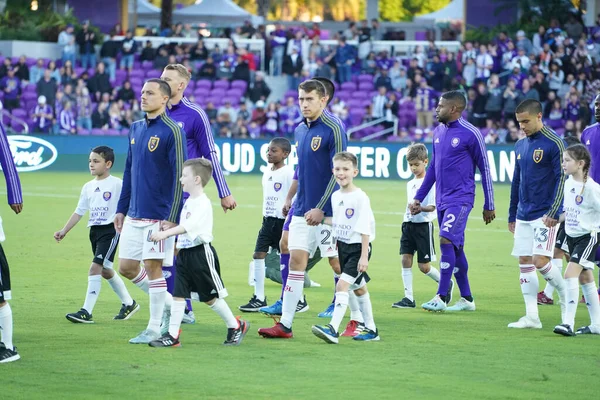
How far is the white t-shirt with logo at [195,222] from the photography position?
820cm

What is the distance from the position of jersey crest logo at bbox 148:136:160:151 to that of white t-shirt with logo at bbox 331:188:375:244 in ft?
5.14

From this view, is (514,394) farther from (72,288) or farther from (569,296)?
(72,288)

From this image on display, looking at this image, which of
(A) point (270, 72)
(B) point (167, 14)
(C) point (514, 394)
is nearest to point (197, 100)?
(A) point (270, 72)

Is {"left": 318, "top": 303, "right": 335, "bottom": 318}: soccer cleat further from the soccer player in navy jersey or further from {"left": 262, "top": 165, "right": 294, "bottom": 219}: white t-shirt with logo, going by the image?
Answer: {"left": 262, "top": 165, "right": 294, "bottom": 219}: white t-shirt with logo

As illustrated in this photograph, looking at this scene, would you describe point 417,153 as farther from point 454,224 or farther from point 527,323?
point 527,323

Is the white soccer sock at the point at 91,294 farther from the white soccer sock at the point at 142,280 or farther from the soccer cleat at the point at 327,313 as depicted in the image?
the soccer cleat at the point at 327,313

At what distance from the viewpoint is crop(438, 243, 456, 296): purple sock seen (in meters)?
10.7

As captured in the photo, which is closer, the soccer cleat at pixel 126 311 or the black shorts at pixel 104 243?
the black shorts at pixel 104 243

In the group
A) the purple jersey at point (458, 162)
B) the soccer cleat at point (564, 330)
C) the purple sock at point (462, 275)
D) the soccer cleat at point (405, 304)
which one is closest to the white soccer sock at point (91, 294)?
the soccer cleat at point (405, 304)

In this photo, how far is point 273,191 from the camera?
1146cm

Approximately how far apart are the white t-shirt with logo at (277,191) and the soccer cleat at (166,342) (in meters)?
Result: 3.11

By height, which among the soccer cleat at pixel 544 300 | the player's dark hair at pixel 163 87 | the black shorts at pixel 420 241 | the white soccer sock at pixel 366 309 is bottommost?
the soccer cleat at pixel 544 300

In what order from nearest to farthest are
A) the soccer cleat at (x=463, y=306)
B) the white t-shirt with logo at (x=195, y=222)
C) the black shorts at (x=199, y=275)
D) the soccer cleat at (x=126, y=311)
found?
the white t-shirt with logo at (x=195, y=222)
the black shorts at (x=199, y=275)
the soccer cleat at (x=126, y=311)
the soccer cleat at (x=463, y=306)

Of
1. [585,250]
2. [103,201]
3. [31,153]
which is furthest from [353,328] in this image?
[31,153]
